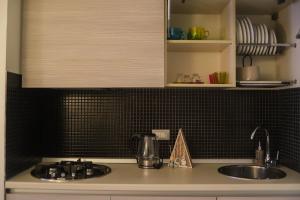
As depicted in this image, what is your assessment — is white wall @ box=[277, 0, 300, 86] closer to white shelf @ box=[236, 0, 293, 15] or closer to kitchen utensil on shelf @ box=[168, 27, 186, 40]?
white shelf @ box=[236, 0, 293, 15]

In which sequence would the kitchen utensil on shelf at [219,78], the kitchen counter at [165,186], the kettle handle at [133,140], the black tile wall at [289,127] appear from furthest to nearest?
the kettle handle at [133,140]
the kitchen utensil on shelf at [219,78]
the black tile wall at [289,127]
the kitchen counter at [165,186]

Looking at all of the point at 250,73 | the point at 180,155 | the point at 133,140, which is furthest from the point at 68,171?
the point at 250,73

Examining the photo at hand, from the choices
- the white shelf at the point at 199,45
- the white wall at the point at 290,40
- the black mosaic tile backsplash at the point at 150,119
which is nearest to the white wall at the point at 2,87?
the black mosaic tile backsplash at the point at 150,119

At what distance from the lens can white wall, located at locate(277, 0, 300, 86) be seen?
5.92ft

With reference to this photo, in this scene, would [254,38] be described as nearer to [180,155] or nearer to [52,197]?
[180,155]

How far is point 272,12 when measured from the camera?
209 cm

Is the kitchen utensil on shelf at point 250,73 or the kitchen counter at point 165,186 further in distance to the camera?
the kitchen utensil on shelf at point 250,73

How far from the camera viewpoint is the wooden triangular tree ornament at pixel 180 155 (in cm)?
193

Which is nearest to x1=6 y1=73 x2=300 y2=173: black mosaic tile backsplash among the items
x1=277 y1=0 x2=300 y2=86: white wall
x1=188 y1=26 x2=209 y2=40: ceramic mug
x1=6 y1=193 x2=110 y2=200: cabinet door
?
x1=277 y1=0 x2=300 y2=86: white wall

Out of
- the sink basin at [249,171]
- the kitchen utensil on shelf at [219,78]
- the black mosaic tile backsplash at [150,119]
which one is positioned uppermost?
the kitchen utensil on shelf at [219,78]

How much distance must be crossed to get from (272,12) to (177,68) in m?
0.80

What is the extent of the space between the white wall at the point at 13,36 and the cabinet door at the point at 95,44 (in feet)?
0.16

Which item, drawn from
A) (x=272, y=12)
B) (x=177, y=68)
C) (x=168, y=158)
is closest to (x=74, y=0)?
(x=177, y=68)

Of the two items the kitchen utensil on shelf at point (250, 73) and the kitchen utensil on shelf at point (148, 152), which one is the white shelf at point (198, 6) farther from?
the kitchen utensil on shelf at point (148, 152)
